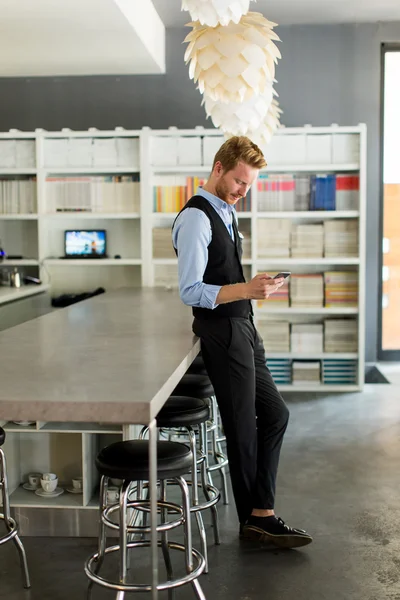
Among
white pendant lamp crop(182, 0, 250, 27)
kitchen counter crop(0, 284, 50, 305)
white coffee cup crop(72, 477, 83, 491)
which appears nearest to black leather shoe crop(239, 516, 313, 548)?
white coffee cup crop(72, 477, 83, 491)

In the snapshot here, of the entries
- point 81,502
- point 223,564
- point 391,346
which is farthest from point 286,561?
point 391,346

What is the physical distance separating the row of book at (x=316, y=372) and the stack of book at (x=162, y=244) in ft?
4.24

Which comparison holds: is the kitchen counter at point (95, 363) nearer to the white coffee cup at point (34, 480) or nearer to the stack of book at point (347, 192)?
the white coffee cup at point (34, 480)

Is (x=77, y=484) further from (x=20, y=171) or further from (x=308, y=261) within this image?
(x=20, y=171)

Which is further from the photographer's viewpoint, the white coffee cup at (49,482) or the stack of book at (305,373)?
the stack of book at (305,373)

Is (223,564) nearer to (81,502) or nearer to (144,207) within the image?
(81,502)

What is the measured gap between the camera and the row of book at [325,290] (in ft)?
22.3

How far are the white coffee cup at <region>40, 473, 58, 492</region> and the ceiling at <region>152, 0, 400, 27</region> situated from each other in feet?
14.1

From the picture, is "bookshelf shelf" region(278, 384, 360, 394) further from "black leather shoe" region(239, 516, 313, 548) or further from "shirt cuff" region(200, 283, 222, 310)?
"shirt cuff" region(200, 283, 222, 310)

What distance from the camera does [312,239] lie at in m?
6.77

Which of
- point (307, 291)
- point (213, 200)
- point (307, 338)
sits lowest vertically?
point (307, 338)

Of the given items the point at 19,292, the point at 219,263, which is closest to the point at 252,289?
the point at 219,263

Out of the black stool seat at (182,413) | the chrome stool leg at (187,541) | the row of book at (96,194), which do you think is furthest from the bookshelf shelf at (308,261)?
the chrome stool leg at (187,541)

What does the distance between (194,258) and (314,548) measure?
1.38 metres
